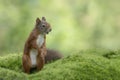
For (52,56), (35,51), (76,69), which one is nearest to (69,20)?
(52,56)

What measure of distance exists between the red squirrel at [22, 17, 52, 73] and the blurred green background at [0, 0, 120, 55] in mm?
7994

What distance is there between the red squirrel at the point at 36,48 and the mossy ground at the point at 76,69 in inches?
4.7

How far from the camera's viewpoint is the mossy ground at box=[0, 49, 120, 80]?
4664mm

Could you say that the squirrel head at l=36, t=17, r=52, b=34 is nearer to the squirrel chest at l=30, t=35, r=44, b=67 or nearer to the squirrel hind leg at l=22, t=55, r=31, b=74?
Result: the squirrel chest at l=30, t=35, r=44, b=67

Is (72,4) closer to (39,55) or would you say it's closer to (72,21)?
(72,21)

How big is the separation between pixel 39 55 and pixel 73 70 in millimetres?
556

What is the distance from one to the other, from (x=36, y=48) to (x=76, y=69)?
0.58 m

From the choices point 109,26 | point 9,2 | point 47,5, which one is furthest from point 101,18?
point 9,2

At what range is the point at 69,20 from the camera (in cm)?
1380

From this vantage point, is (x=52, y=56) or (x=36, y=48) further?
(x=52, y=56)

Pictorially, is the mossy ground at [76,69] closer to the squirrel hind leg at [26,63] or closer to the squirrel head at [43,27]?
the squirrel hind leg at [26,63]

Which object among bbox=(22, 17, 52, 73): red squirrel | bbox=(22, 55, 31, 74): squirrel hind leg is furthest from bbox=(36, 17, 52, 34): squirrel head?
bbox=(22, 55, 31, 74): squirrel hind leg

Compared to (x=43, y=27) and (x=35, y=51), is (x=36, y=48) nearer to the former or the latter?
(x=35, y=51)

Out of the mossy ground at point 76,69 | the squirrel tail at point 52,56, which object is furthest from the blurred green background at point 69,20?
the mossy ground at point 76,69
